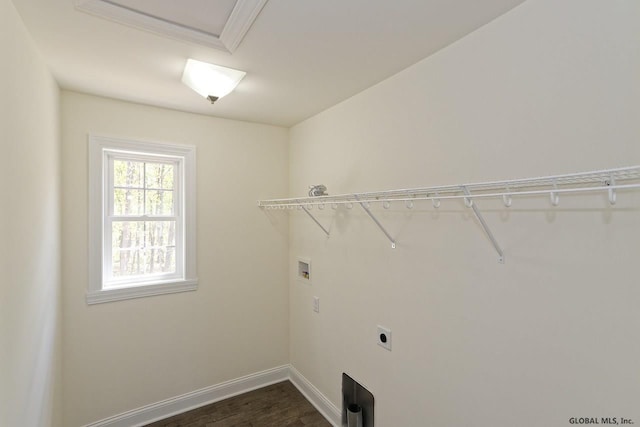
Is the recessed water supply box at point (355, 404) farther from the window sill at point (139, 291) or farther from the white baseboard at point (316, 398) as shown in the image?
the window sill at point (139, 291)

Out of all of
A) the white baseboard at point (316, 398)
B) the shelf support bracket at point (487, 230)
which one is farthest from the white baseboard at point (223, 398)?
the shelf support bracket at point (487, 230)

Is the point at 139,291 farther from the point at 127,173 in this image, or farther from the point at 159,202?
the point at 127,173

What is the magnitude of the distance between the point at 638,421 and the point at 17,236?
2.39 metres

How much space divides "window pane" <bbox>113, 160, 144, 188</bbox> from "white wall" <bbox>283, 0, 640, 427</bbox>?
5.82ft

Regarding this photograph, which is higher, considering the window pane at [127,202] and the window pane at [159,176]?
the window pane at [159,176]

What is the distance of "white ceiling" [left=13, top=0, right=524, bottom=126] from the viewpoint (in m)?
1.26

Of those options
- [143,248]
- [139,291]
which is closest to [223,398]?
[139,291]

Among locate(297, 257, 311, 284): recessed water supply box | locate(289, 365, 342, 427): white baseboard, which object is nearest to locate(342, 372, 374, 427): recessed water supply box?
locate(289, 365, 342, 427): white baseboard

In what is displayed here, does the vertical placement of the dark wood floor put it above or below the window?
below

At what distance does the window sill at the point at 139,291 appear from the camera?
2.19m

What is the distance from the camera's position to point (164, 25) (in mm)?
1387

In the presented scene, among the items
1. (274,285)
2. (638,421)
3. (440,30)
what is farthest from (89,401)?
(440,30)

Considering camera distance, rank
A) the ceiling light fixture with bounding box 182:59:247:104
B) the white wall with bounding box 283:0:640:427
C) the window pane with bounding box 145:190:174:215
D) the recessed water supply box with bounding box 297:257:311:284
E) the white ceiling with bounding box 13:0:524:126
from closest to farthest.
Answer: the white wall with bounding box 283:0:640:427 → the white ceiling with bounding box 13:0:524:126 → the ceiling light fixture with bounding box 182:59:247:104 → the window pane with bounding box 145:190:174:215 → the recessed water supply box with bounding box 297:257:311:284

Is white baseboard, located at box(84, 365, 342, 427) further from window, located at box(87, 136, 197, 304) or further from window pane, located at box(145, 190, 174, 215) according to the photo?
window pane, located at box(145, 190, 174, 215)
